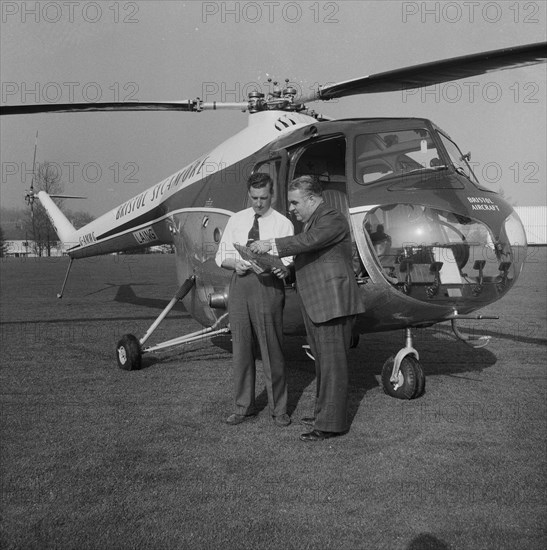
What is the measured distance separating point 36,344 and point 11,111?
3.91 metres

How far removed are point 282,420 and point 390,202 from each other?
2103mm

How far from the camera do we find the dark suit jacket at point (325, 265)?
459cm

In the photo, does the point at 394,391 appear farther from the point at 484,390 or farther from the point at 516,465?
the point at 516,465

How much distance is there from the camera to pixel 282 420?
519cm

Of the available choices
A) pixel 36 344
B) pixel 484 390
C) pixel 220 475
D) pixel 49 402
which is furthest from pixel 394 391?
pixel 36 344

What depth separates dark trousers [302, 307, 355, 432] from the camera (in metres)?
4.79

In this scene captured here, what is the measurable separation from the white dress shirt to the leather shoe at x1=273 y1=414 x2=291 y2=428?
1391 mm

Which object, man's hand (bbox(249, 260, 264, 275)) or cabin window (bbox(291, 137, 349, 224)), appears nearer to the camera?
man's hand (bbox(249, 260, 264, 275))

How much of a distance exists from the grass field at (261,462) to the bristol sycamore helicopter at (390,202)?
28.4 inches

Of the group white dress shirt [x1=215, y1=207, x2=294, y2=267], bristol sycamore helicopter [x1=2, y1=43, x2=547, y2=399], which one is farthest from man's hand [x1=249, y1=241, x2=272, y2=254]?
bristol sycamore helicopter [x1=2, y1=43, x2=547, y2=399]

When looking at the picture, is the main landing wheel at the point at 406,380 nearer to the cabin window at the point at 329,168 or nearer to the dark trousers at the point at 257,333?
the dark trousers at the point at 257,333

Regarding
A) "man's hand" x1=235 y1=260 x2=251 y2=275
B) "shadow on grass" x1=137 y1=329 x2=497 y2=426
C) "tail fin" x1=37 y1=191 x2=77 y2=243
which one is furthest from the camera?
"tail fin" x1=37 y1=191 x2=77 y2=243

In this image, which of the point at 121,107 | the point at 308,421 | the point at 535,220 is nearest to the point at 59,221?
the point at 121,107

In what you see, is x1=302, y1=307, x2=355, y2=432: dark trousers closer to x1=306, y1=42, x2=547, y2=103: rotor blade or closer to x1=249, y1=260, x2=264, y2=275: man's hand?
x1=249, y1=260, x2=264, y2=275: man's hand
